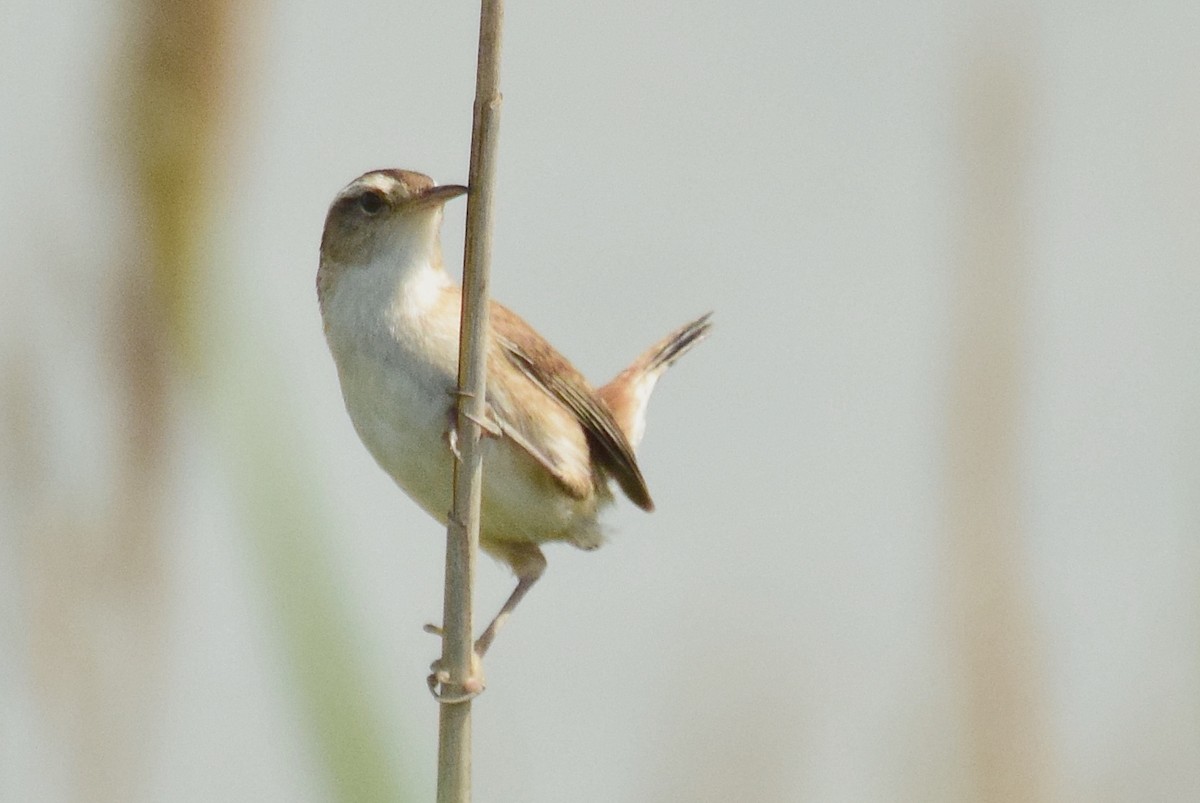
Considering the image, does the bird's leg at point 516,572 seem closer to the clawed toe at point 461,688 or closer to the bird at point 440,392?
the bird at point 440,392

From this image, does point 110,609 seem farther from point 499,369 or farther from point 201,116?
point 499,369

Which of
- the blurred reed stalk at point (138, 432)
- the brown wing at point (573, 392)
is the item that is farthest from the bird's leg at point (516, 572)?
the blurred reed stalk at point (138, 432)

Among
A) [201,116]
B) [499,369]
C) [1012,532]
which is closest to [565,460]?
[499,369]

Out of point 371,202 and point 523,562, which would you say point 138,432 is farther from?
point 523,562

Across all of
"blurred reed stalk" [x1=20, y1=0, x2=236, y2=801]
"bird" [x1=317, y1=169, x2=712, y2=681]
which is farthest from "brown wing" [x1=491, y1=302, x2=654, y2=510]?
"blurred reed stalk" [x1=20, y1=0, x2=236, y2=801]

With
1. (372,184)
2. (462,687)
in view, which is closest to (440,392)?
(372,184)

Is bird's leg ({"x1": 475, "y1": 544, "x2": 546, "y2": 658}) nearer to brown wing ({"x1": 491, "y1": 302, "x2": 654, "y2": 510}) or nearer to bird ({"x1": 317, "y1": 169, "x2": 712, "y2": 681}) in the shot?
bird ({"x1": 317, "y1": 169, "x2": 712, "y2": 681})
